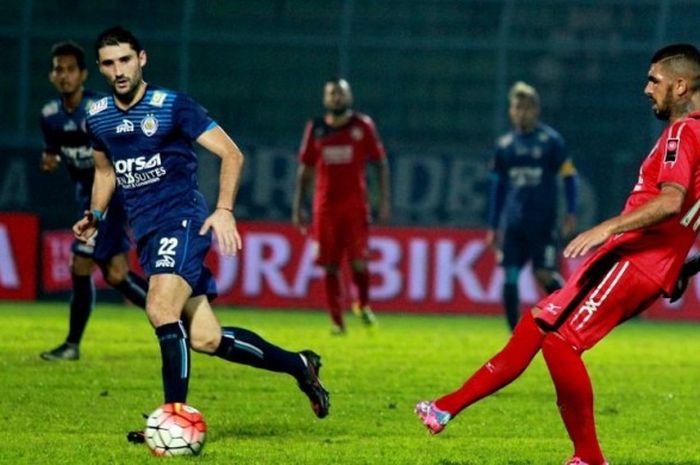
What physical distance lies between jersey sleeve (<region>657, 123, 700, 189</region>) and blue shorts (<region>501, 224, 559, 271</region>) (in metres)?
7.91

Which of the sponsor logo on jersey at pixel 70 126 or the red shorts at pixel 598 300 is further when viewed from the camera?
the sponsor logo on jersey at pixel 70 126

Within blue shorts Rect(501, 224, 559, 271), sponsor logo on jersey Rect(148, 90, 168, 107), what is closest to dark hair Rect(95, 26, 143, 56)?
sponsor logo on jersey Rect(148, 90, 168, 107)

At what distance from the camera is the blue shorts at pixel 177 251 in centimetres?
809

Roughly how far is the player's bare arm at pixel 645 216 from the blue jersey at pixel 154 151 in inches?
87.8

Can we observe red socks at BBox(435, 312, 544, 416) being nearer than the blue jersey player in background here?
Yes

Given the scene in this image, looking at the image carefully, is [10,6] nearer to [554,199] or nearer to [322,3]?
[322,3]

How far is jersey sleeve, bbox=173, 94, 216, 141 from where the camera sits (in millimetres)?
8148

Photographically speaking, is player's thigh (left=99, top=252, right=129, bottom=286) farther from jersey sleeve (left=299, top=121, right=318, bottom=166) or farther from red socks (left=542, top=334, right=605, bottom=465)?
red socks (left=542, top=334, right=605, bottom=465)

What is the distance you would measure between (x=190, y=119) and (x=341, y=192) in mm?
7602

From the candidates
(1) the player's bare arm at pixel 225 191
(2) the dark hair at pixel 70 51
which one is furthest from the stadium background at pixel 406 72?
(1) the player's bare arm at pixel 225 191

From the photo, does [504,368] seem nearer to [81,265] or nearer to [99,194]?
[99,194]

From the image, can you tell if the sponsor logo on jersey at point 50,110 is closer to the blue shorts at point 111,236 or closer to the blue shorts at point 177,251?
the blue shorts at point 111,236

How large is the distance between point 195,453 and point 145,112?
1.68 metres

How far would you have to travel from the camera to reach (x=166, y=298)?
26.1ft
